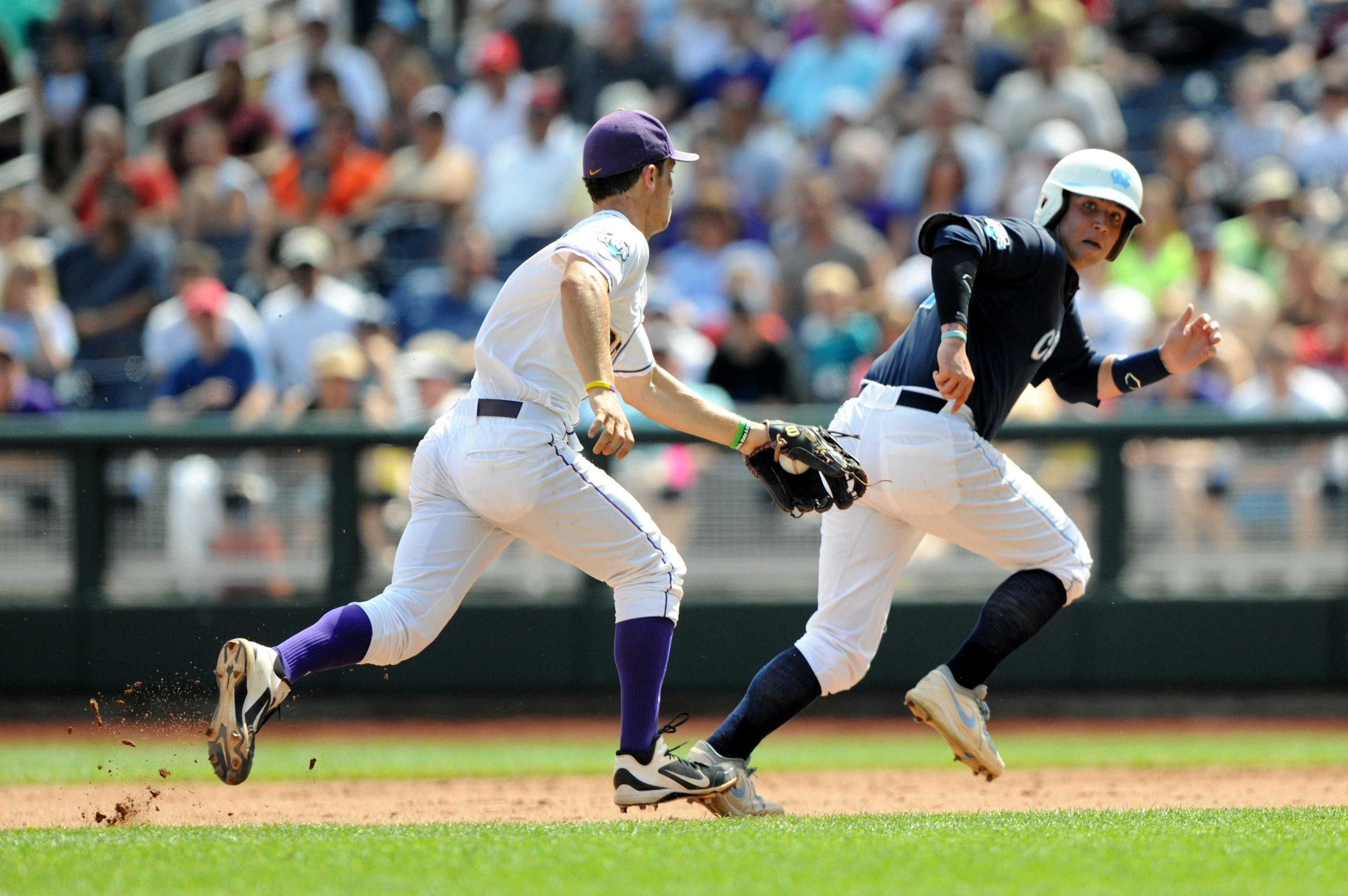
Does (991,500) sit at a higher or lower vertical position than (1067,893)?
higher

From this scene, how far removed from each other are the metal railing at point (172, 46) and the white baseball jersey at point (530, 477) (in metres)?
8.69

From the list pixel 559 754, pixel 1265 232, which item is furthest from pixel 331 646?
pixel 1265 232

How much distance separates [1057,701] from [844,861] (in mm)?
4630

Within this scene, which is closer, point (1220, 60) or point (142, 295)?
point (142, 295)

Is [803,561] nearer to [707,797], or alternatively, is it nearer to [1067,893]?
[707,797]

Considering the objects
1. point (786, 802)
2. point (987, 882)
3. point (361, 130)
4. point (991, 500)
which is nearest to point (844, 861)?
point (987, 882)

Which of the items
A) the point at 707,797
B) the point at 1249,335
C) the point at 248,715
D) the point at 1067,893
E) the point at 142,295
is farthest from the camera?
the point at 142,295

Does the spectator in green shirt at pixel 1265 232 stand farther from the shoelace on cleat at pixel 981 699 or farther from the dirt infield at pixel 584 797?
the shoelace on cleat at pixel 981 699

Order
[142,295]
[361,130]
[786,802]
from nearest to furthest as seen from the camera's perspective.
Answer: [786,802], [142,295], [361,130]

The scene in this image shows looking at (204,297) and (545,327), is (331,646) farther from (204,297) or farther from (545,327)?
(204,297)

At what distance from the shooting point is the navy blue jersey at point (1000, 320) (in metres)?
4.79

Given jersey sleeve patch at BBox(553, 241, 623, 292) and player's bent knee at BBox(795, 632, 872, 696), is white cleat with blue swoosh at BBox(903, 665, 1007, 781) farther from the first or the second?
jersey sleeve patch at BBox(553, 241, 623, 292)

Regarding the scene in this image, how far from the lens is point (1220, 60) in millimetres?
12234

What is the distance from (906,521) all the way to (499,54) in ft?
25.7
